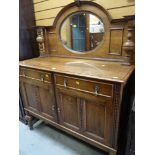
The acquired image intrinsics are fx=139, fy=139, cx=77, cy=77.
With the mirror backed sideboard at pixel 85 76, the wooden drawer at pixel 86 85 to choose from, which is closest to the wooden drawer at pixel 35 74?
the mirror backed sideboard at pixel 85 76

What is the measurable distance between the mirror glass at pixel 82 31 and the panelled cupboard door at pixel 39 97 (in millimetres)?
616

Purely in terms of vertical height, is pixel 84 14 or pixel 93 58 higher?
pixel 84 14

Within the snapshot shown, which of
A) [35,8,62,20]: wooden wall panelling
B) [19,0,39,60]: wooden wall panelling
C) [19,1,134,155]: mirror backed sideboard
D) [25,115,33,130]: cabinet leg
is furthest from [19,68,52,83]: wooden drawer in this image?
[35,8,62,20]: wooden wall panelling

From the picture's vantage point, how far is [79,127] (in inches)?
54.5

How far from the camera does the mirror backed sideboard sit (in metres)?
1.13

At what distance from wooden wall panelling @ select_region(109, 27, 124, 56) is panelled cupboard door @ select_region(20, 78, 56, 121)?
0.76m

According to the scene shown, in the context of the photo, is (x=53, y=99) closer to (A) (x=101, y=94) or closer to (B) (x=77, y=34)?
(A) (x=101, y=94)

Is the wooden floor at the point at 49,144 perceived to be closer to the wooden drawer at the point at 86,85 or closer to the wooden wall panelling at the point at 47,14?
the wooden drawer at the point at 86,85

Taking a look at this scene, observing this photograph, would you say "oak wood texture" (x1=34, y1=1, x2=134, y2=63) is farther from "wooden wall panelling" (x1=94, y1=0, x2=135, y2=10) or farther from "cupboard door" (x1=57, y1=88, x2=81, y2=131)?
"cupboard door" (x1=57, y1=88, x2=81, y2=131)

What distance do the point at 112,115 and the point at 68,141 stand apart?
846 millimetres

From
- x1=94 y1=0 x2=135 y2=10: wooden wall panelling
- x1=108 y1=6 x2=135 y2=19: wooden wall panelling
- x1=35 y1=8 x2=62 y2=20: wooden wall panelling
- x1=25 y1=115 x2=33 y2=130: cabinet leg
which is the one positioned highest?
x1=35 y1=8 x2=62 y2=20: wooden wall panelling

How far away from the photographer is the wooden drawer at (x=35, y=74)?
1.40 meters
